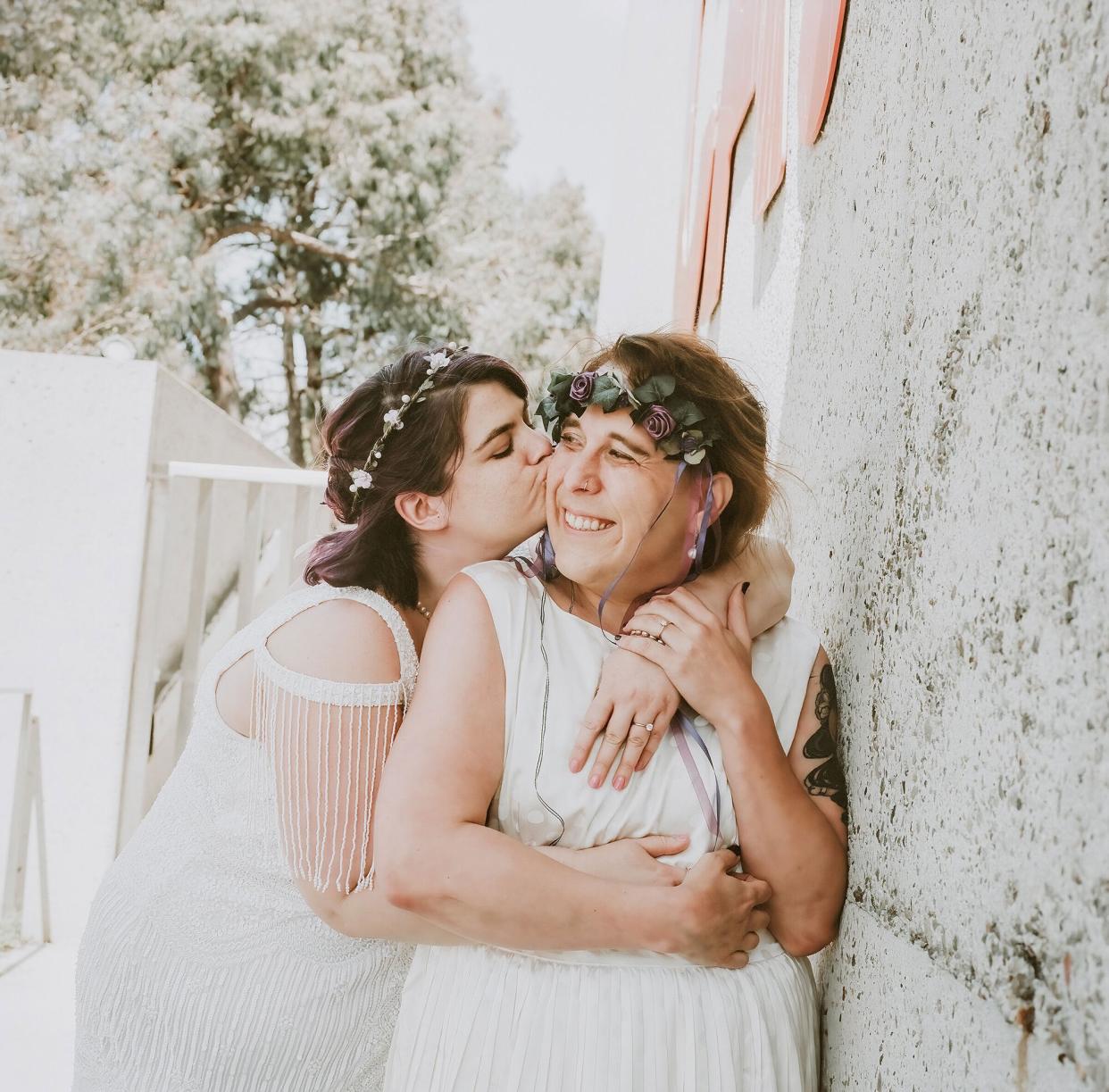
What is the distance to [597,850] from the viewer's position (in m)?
1.66

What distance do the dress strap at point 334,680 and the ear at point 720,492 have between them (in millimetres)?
574

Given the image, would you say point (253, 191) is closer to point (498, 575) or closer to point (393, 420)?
point (393, 420)

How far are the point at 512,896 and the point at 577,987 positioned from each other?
219mm

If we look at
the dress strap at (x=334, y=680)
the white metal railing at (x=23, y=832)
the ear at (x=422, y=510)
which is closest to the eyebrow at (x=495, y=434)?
the ear at (x=422, y=510)

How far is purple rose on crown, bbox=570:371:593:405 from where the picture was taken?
1.86 meters

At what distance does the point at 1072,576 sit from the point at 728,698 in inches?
27.1

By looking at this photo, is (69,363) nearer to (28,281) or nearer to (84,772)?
(84,772)

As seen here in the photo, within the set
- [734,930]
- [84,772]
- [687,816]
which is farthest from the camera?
[84,772]

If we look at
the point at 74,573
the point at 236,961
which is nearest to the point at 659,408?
the point at 236,961

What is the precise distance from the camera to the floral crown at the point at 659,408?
1817mm

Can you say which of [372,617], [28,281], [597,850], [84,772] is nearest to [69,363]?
[84,772]

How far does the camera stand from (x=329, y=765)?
1.88m

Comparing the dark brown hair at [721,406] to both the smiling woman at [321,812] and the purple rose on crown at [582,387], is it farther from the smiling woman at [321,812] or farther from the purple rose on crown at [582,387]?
the smiling woman at [321,812]

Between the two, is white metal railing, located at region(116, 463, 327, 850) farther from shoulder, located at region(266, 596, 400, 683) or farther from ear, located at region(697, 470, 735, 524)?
ear, located at region(697, 470, 735, 524)
